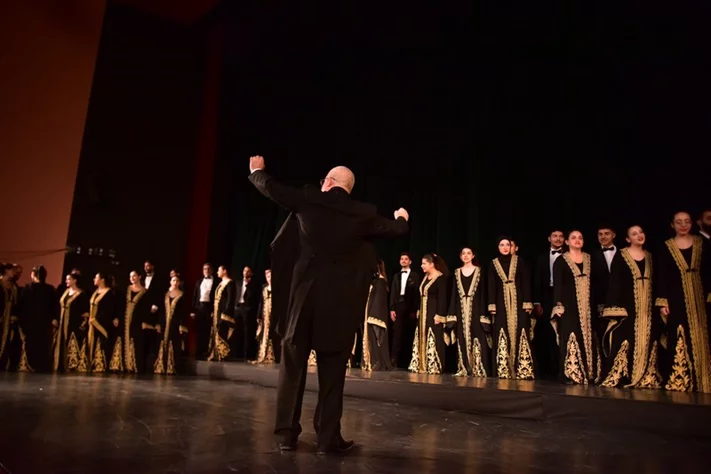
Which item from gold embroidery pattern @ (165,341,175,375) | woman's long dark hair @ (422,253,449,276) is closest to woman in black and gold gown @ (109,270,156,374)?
gold embroidery pattern @ (165,341,175,375)

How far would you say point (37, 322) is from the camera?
6.74 meters

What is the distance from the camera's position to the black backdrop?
5.19 meters

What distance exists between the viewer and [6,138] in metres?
8.22

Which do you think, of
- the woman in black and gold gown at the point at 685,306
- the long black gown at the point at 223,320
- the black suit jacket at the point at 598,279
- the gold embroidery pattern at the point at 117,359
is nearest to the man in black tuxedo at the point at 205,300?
the long black gown at the point at 223,320

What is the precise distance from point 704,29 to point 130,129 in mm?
8357

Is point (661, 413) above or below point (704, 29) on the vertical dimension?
below

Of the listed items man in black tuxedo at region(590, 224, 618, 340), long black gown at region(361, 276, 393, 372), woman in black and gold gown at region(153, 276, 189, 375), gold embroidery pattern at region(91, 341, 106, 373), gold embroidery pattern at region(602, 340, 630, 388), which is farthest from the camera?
woman in black and gold gown at region(153, 276, 189, 375)

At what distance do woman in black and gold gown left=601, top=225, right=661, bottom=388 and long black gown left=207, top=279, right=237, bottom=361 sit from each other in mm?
4827

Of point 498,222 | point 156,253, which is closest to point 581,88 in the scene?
point 498,222

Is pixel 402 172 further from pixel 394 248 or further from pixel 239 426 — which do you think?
pixel 239 426

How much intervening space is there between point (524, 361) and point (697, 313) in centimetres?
153

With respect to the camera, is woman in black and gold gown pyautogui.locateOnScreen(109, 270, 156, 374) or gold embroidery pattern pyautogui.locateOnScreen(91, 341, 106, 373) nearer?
gold embroidery pattern pyautogui.locateOnScreen(91, 341, 106, 373)

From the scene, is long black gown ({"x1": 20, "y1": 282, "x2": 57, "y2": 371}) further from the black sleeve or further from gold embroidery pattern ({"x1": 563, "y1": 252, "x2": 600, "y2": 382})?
gold embroidery pattern ({"x1": 563, "y1": 252, "x2": 600, "y2": 382})

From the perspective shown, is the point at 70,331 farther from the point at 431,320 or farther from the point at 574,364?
the point at 574,364
